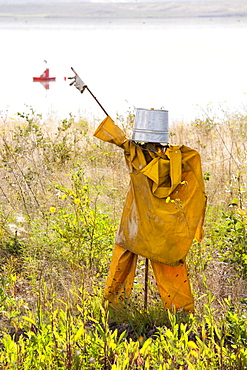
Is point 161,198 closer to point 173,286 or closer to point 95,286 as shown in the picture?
point 173,286

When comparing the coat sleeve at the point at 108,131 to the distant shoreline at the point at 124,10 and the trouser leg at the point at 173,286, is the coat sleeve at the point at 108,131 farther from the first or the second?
the distant shoreline at the point at 124,10

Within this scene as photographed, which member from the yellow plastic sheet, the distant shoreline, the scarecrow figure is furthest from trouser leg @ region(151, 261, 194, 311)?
the distant shoreline

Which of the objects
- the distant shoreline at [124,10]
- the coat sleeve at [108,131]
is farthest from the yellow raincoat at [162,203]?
the distant shoreline at [124,10]

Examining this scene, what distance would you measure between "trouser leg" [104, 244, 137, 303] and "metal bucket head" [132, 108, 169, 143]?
0.77 metres

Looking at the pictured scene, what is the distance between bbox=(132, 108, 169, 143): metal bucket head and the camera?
337 centimetres

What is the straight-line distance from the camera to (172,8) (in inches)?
3752

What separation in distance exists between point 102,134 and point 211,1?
10368cm

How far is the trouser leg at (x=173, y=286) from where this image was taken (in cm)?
354

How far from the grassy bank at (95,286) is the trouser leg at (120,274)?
0.37 ft

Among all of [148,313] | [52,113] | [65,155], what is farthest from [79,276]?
[52,113]

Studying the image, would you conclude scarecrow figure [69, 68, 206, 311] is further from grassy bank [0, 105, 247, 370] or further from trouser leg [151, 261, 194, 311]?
grassy bank [0, 105, 247, 370]

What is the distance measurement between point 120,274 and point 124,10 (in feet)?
314

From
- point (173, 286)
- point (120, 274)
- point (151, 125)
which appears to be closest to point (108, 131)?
point (151, 125)

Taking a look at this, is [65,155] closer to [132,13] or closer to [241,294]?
[241,294]
